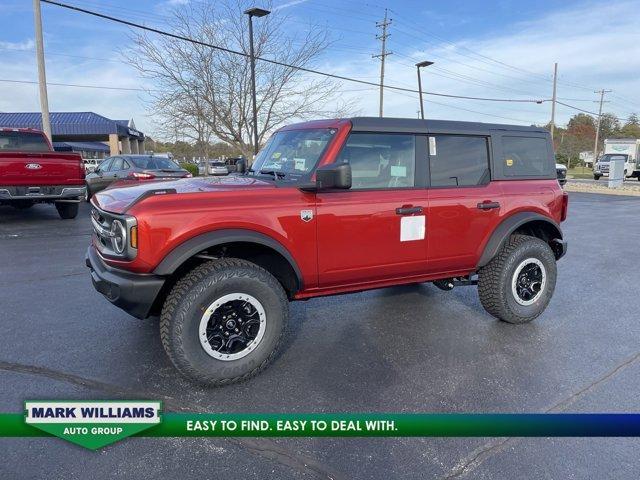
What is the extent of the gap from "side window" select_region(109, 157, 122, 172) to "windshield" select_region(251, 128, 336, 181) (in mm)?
10779

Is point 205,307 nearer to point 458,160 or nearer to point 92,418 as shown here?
point 92,418

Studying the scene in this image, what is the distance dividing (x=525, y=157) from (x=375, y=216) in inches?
75.1

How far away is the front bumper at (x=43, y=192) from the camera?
9.62m

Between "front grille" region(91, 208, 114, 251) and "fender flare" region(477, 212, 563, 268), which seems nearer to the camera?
"front grille" region(91, 208, 114, 251)

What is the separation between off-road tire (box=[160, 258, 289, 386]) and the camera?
3.04 m

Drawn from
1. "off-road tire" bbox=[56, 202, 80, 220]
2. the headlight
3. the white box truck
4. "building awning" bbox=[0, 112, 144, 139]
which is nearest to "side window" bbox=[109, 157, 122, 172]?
"off-road tire" bbox=[56, 202, 80, 220]

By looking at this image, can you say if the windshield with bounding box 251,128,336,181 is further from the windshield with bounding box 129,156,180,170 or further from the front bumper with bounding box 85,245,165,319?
the windshield with bounding box 129,156,180,170

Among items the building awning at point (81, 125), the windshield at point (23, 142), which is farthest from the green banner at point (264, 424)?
the building awning at point (81, 125)

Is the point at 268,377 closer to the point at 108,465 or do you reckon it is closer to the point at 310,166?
the point at 108,465

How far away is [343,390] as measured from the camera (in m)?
3.13

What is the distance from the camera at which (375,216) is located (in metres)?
3.65

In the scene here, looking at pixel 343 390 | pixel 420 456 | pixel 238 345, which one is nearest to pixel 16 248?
pixel 238 345

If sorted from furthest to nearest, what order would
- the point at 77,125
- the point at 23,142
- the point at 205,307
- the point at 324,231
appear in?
1. the point at 77,125
2. the point at 23,142
3. the point at 324,231
4. the point at 205,307

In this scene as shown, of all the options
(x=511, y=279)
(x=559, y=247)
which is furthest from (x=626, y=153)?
(x=511, y=279)
